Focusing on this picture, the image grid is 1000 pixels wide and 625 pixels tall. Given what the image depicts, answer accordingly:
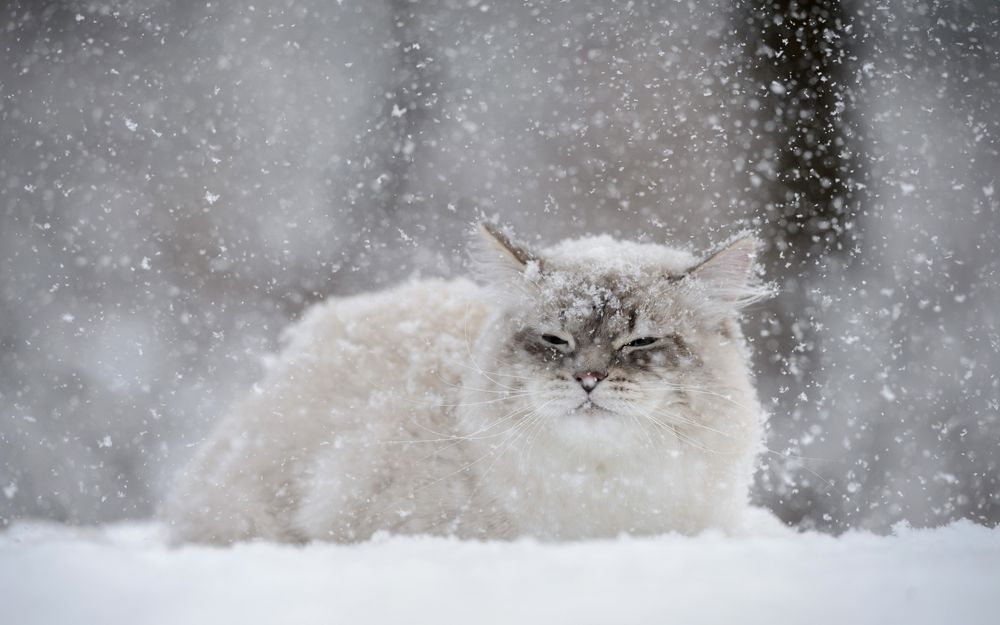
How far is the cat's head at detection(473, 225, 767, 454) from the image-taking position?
2182mm

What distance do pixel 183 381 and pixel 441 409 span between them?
285 cm

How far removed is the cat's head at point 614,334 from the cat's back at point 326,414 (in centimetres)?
25

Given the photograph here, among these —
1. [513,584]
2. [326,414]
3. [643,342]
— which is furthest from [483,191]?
[513,584]

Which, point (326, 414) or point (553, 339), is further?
point (326, 414)

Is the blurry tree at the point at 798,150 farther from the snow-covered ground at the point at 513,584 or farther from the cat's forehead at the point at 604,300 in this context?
the snow-covered ground at the point at 513,584

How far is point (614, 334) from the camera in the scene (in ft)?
7.51

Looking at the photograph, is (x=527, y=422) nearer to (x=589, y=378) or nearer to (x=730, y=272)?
(x=589, y=378)

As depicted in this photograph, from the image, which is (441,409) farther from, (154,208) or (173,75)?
(173,75)

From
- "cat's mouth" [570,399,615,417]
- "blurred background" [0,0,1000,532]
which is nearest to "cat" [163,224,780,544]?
"cat's mouth" [570,399,615,417]

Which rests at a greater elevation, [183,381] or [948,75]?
[948,75]

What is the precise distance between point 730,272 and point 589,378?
0.62 metres

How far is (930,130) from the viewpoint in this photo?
440 centimetres

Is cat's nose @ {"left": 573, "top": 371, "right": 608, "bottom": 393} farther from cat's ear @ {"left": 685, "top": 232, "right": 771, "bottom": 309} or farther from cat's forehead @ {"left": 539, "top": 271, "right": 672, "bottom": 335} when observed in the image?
cat's ear @ {"left": 685, "top": 232, "right": 771, "bottom": 309}

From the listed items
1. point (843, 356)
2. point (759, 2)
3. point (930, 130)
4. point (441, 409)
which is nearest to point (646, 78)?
point (759, 2)
